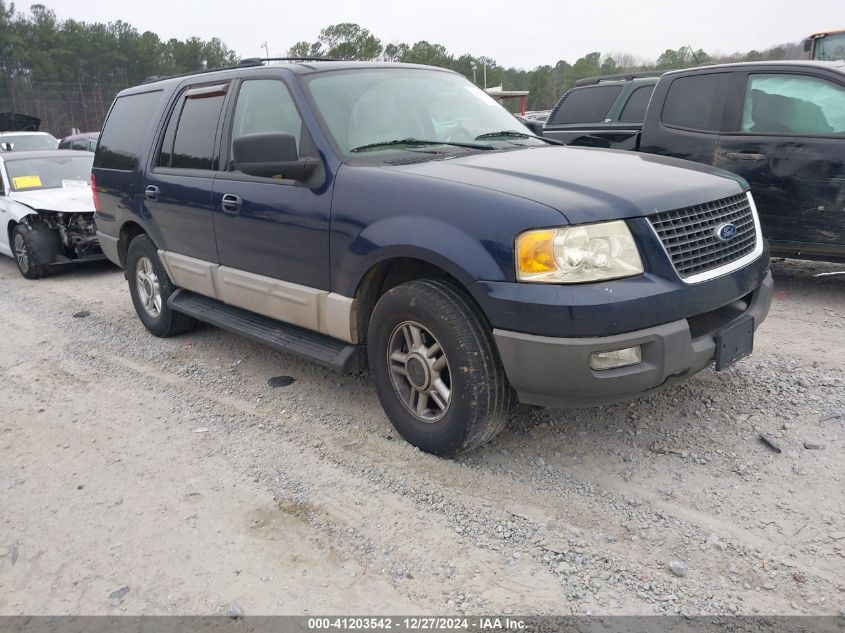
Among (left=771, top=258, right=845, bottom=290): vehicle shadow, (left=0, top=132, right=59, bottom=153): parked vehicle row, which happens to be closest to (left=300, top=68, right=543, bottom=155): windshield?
(left=771, top=258, right=845, bottom=290): vehicle shadow

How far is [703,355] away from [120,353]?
14.3ft

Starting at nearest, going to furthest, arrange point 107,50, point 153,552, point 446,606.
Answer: point 446,606, point 153,552, point 107,50

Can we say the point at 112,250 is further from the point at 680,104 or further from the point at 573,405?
the point at 680,104

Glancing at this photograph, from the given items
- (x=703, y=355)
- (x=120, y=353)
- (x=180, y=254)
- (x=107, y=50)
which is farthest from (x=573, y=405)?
(x=107, y=50)

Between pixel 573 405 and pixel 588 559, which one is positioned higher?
pixel 573 405

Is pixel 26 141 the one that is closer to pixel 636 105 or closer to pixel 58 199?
pixel 58 199

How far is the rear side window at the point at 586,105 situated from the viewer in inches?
345

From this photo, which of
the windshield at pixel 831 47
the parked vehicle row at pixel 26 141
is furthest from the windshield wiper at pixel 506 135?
the parked vehicle row at pixel 26 141

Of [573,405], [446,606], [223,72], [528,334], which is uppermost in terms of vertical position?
[223,72]

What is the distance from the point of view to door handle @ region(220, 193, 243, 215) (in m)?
4.18

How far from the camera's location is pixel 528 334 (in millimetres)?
2861

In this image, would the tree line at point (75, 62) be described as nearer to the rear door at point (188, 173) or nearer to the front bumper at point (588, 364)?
the rear door at point (188, 173)

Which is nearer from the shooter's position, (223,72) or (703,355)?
(703,355)

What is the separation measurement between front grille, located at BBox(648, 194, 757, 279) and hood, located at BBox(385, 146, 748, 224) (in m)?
0.05
